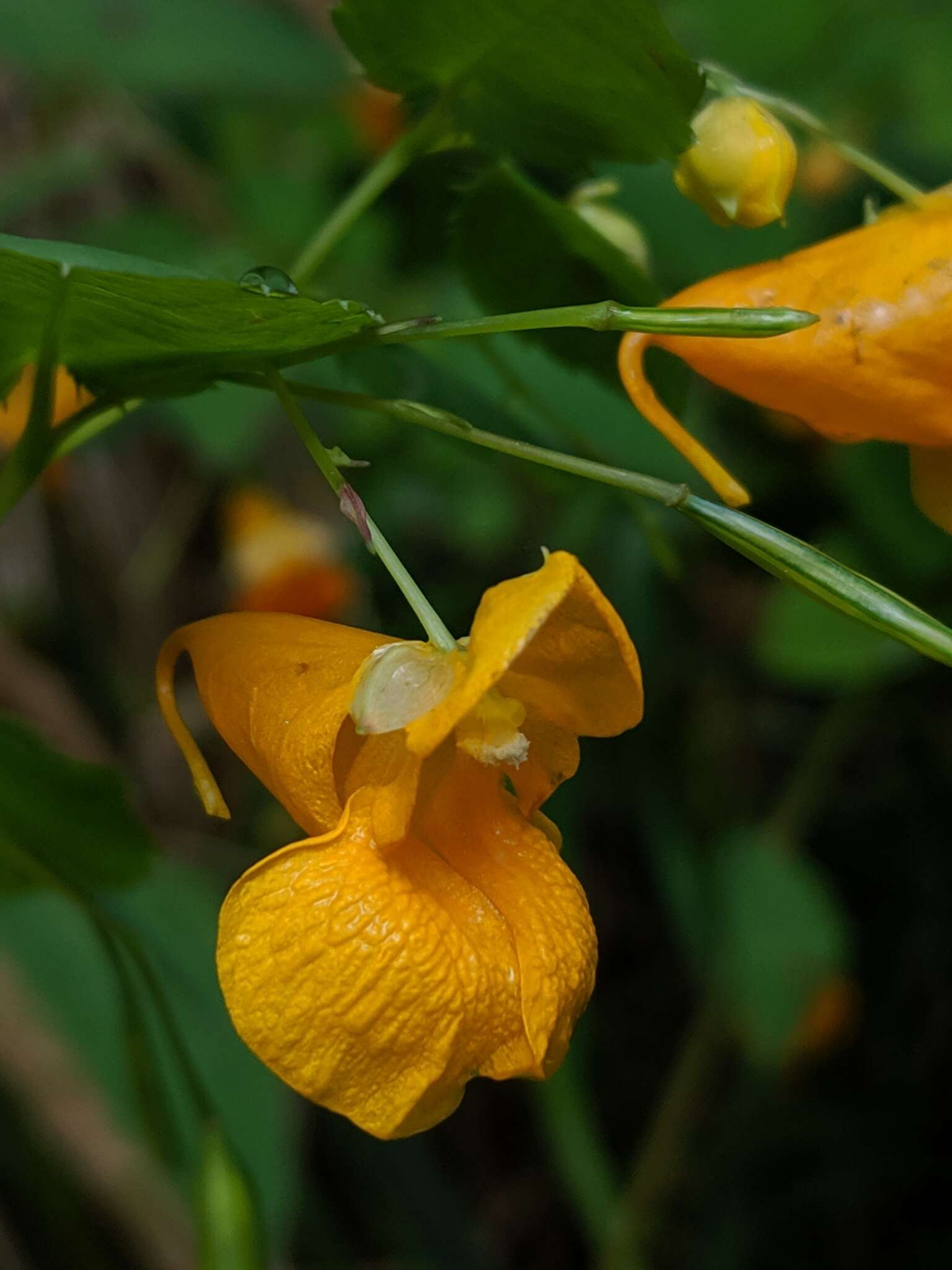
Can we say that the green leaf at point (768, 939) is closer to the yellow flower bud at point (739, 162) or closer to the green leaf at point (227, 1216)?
the green leaf at point (227, 1216)

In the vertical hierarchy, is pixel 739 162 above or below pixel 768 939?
above

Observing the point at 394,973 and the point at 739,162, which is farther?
the point at 739,162

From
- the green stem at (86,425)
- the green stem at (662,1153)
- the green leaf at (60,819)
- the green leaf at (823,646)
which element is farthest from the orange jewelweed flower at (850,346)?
the green stem at (662,1153)

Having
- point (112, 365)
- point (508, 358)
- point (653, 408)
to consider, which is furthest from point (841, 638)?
point (112, 365)

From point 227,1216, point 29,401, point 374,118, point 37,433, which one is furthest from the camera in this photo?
point 374,118

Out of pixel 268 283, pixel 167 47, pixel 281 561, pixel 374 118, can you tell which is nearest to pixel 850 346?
pixel 268 283

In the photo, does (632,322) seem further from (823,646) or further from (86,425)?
(823,646)

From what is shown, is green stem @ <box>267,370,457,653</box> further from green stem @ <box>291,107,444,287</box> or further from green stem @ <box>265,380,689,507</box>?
green stem @ <box>291,107,444,287</box>

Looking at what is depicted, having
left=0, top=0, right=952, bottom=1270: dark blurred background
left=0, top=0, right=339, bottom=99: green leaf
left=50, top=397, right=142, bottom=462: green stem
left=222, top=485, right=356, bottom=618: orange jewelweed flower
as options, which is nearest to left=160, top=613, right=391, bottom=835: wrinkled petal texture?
left=50, top=397, right=142, bottom=462: green stem
